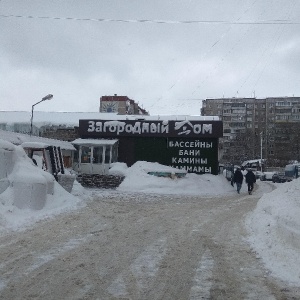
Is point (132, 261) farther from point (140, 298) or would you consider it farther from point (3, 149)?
point (3, 149)

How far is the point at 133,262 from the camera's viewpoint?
6.64m

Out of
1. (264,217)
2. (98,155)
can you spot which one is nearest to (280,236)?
(264,217)

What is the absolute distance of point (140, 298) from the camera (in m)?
4.81

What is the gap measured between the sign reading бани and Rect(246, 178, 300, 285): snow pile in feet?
61.9

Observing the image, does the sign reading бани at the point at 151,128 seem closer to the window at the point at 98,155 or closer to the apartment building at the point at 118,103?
the window at the point at 98,155

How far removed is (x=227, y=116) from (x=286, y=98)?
43.7ft

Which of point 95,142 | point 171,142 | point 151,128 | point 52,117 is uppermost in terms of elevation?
point 52,117

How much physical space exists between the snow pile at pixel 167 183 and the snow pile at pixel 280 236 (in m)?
12.8

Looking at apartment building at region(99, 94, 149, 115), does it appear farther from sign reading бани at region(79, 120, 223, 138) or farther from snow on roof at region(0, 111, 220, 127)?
sign reading бани at region(79, 120, 223, 138)

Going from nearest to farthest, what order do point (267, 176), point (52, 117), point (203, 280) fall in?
point (203, 280) < point (52, 117) < point (267, 176)

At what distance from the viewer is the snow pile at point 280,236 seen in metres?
6.33

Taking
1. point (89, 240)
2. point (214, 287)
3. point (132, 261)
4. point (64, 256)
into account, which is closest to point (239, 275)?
point (214, 287)

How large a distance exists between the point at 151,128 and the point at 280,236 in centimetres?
2315

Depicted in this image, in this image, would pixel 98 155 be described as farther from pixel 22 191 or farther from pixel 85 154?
pixel 22 191
